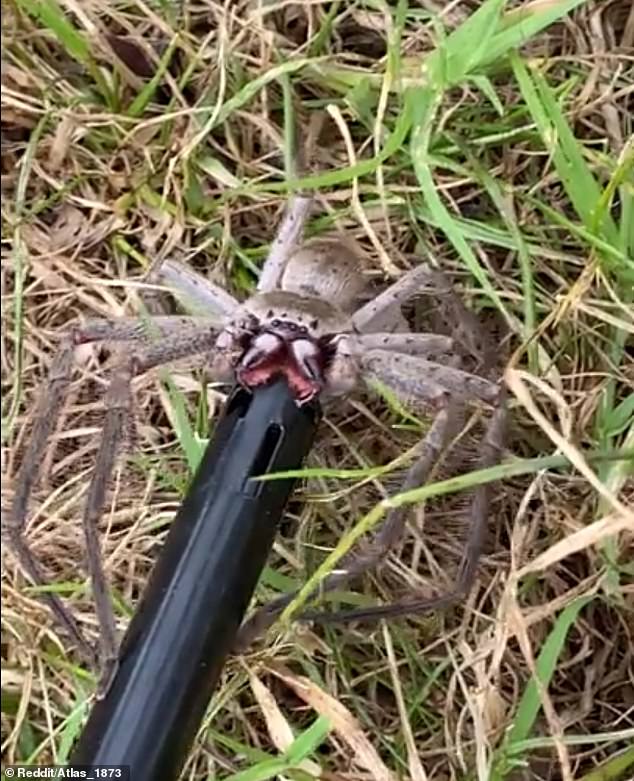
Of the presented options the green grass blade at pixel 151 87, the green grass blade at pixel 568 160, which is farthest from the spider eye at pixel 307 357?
the green grass blade at pixel 151 87

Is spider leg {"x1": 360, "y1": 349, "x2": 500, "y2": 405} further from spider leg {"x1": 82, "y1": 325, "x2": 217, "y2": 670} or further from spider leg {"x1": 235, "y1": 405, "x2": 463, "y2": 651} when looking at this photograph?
spider leg {"x1": 82, "y1": 325, "x2": 217, "y2": 670}

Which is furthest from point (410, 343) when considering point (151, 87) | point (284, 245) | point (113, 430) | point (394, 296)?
point (151, 87)

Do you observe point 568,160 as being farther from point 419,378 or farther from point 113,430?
point 113,430

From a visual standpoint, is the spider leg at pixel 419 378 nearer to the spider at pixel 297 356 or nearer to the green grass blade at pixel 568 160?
the spider at pixel 297 356

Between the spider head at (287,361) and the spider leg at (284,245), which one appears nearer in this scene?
the spider head at (287,361)

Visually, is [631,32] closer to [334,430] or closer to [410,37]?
[410,37]

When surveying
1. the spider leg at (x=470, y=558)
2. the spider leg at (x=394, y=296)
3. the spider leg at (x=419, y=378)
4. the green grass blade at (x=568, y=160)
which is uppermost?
the green grass blade at (x=568, y=160)

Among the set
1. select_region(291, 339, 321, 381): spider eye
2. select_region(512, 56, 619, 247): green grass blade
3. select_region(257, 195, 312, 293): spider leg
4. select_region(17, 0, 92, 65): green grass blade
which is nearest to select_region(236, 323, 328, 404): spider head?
select_region(291, 339, 321, 381): spider eye
